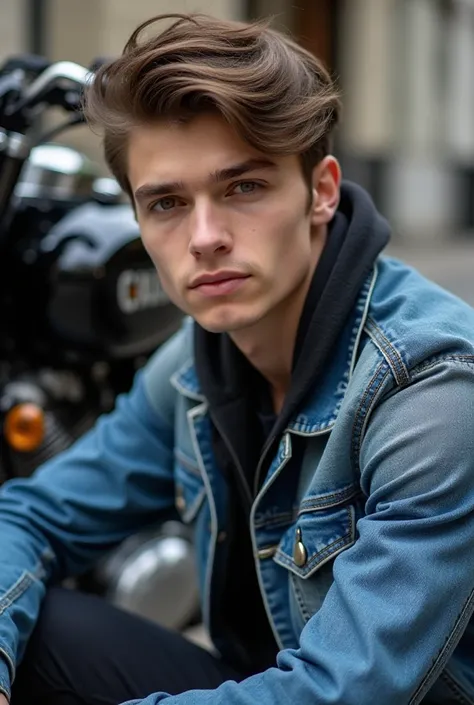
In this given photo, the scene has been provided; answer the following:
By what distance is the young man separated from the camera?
51.0 inches

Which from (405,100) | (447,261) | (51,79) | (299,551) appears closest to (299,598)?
(299,551)

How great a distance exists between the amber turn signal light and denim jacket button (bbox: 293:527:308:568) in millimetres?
985

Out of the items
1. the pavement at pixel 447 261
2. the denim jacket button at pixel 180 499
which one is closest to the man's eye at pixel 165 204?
the denim jacket button at pixel 180 499

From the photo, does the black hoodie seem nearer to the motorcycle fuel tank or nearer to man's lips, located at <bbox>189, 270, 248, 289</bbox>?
man's lips, located at <bbox>189, 270, 248, 289</bbox>

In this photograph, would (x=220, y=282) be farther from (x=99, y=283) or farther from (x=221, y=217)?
(x=99, y=283)

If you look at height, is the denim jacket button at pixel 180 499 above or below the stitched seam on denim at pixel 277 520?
below

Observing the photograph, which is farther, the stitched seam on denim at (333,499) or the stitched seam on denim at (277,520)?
the stitched seam on denim at (277,520)

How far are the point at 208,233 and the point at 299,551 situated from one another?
50 centimetres

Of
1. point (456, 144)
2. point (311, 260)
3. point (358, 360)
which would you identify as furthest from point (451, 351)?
point (456, 144)

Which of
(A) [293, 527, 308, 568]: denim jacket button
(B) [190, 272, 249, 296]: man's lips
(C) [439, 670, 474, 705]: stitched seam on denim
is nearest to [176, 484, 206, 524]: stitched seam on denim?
(A) [293, 527, 308, 568]: denim jacket button

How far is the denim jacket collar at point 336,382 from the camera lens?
5.09 feet

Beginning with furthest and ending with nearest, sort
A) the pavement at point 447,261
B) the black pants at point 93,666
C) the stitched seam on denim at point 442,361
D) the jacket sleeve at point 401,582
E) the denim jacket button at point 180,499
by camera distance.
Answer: the pavement at point 447,261
the denim jacket button at point 180,499
the black pants at point 93,666
the stitched seam on denim at point 442,361
the jacket sleeve at point 401,582

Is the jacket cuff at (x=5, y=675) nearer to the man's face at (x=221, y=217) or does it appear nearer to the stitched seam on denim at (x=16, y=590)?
the stitched seam on denim at (x=16, y=590)

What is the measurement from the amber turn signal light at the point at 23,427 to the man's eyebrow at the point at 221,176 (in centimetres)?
90
